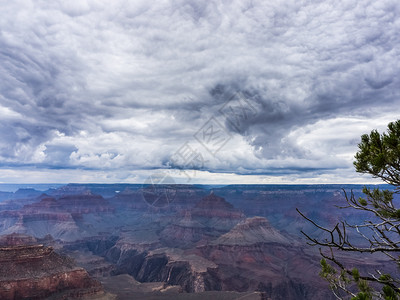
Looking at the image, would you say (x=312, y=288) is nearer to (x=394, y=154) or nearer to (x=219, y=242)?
(x=219, y=242)

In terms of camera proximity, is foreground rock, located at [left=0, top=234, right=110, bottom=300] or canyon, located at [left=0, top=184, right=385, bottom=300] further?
canyon, located at [left=0, top=184, right=385, bottom=300]

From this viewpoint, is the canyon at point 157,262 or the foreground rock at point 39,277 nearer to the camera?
the foreground rock at point 39,277

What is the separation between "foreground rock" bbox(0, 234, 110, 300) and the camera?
59078 millimetres

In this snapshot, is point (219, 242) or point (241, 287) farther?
point (219, 242)

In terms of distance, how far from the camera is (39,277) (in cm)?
6159

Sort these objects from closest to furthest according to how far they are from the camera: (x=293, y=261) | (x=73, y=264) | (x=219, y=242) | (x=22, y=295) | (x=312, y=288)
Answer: (x=22, y=295) < (x=73, y=264) < (x=312, y=288) < (x=293, y=261) < (x=219, y=242)

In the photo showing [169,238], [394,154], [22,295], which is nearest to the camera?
[394,154]

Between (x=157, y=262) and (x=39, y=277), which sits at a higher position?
(x=39, y=277)

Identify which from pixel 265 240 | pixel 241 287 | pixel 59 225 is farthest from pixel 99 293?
pixel 59 225

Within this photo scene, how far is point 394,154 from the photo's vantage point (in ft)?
31.1

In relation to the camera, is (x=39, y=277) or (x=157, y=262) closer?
(x=39, y=277)

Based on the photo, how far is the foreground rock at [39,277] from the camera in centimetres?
5908

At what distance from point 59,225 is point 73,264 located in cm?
13178

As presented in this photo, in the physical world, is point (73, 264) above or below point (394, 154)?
below
